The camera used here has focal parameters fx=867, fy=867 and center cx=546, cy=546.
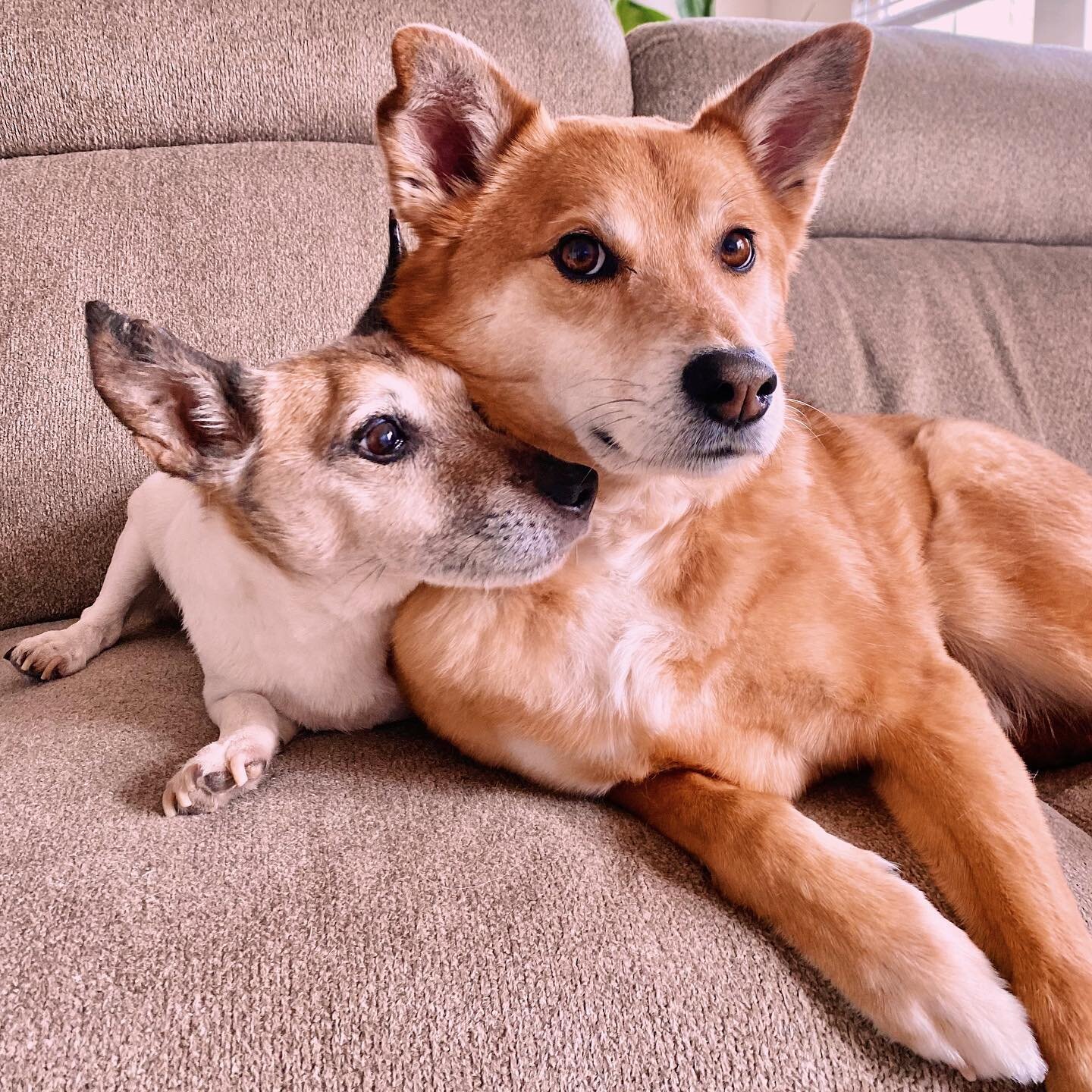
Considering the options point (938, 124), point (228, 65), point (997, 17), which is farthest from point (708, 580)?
point (997, 17)

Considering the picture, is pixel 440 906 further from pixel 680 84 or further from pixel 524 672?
pixel 680 84

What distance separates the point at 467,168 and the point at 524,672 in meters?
0.63

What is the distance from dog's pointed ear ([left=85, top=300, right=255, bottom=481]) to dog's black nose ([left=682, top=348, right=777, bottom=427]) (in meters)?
0.56

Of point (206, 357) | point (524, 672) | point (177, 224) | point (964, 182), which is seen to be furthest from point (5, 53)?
point (964, 182)

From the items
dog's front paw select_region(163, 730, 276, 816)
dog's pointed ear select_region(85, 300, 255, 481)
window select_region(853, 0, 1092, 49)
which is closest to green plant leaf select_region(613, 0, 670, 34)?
window select_region(853, 0, 1092, 49)

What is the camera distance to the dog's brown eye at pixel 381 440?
1.04 meters

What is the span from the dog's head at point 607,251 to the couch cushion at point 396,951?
0.43 meters

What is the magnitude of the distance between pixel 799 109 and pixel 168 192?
4.09ft

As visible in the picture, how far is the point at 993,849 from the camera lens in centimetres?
83

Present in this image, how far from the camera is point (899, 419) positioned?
4.89 feet

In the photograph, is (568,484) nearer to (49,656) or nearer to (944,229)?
(49,656)

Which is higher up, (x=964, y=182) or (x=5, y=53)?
(x=5, y=53)

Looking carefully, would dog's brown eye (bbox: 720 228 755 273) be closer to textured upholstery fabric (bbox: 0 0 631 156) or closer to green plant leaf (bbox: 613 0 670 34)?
textured upholstery fabric (bbox: 0 0 631 156)

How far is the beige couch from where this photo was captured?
677mm
